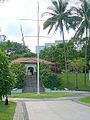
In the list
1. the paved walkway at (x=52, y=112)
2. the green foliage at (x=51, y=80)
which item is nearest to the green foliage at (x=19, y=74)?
the green foliage at (x=51, y=80)

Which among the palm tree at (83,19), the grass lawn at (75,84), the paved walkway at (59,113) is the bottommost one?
the paved walkway at (59,113)

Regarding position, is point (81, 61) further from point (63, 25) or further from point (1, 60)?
point (1, 60)

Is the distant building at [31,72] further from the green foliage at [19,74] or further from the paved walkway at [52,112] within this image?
the paved walkway at [52,112]

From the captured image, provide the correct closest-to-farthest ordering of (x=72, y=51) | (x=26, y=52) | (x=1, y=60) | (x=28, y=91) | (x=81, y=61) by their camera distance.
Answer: (x=1, y=60) < (x=28, y=91) < (x=81, y=61) < (x=72, y=51) < (x=26, y=52)

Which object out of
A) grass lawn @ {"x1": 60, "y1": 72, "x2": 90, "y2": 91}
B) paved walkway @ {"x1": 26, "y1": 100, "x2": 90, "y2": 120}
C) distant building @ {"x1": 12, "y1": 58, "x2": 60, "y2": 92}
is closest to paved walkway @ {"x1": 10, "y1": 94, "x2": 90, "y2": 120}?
paved walkway @ {"x1": 26, "y1": 100, "x2": 90, "y2": 120}

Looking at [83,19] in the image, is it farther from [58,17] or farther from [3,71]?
[3,71]

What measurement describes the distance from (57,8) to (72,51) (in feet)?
62.6

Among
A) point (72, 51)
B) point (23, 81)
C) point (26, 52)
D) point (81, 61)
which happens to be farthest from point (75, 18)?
point (26, 52)

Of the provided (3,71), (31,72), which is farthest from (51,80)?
(3,71)

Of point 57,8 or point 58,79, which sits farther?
point 57,8

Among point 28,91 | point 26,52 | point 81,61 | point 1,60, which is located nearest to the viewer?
point 1,60

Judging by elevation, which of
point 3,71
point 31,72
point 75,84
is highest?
point 31,72

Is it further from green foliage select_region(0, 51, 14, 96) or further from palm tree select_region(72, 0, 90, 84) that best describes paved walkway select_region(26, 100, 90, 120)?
palm tree select_region(72, 0, 90, 84)

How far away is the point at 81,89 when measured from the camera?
186 ft
